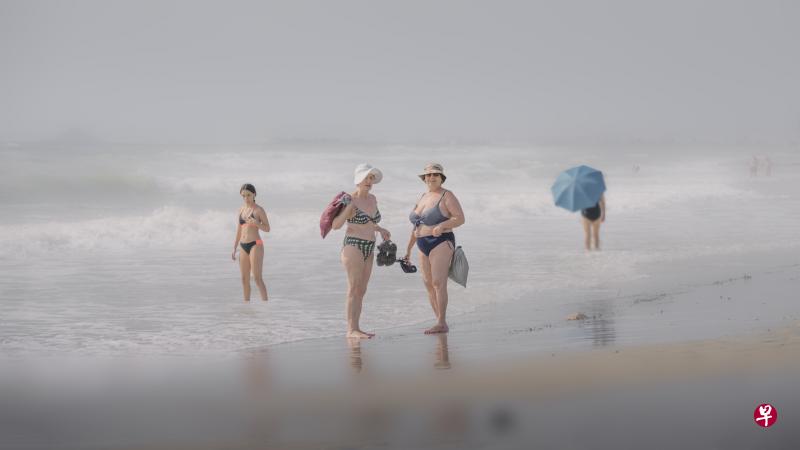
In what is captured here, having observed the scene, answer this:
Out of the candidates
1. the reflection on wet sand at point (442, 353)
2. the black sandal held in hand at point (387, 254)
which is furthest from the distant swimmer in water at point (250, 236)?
the reflection on wet sand at point (442, 353)

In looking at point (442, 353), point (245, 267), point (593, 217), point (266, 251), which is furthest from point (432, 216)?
point (266, 251)

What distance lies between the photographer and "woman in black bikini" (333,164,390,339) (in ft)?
30.4

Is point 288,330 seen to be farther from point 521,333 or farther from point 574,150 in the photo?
point 574,150

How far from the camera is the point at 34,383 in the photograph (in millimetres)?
7488

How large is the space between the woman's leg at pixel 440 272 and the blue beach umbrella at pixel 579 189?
9.44 meters

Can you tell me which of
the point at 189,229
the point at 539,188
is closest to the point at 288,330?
the point at 189,229

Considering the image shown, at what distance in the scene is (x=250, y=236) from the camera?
1277 centimetres

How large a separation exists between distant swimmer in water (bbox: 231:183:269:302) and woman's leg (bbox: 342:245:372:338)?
10.0 feet

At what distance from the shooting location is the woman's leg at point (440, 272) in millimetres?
9625

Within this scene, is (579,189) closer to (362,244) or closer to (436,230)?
(436,230)

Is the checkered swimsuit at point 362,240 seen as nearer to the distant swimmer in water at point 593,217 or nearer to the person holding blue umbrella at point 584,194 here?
the person holding blue umbrella at point 584,194

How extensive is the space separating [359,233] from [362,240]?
81 millimetres

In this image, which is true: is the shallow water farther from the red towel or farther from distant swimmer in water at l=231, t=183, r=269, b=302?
the red towel
